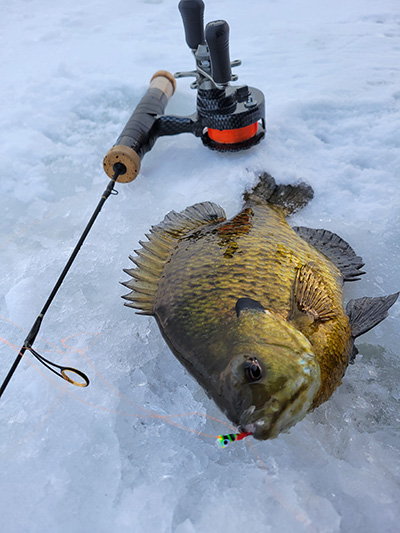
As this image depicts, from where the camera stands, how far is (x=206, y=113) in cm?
269

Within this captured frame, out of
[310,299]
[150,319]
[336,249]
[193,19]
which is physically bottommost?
[150,319]

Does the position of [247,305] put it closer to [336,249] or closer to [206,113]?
[336,249]

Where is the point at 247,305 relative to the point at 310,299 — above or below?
above

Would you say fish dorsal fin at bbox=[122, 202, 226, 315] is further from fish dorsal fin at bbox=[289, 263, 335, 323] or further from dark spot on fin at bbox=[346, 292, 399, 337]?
dark spot on fin at bbox=[346, 292, 399, 337]

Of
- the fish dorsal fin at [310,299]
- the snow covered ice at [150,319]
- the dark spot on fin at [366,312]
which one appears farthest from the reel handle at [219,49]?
the dark spot on fin at [366,312]

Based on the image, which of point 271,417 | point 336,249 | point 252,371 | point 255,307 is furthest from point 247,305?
point 336,249

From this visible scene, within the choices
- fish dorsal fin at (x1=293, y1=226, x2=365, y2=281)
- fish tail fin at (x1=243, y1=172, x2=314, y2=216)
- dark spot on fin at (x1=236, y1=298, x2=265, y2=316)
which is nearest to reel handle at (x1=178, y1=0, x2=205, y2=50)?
fish tail fin at (x1=243, y1=172, x2=314, y2=216)

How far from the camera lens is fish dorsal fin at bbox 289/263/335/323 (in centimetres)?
163

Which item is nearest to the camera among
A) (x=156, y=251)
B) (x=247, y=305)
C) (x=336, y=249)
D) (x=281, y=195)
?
(x=247, y=305)

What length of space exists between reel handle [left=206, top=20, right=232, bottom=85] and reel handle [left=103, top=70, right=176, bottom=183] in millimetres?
527

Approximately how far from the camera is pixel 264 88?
3.65 metres

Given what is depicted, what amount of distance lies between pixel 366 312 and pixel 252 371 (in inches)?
26.7

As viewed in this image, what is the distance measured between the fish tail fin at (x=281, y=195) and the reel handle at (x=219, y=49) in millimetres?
631

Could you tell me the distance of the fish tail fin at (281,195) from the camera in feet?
7.95
